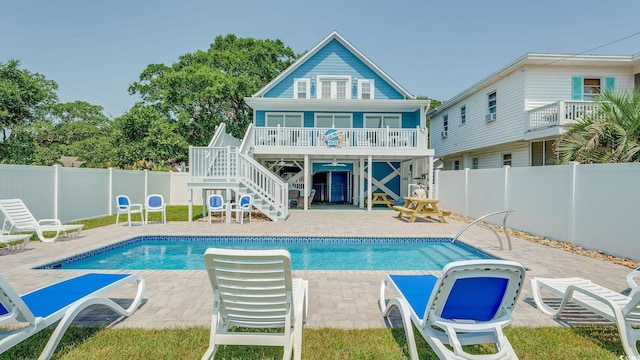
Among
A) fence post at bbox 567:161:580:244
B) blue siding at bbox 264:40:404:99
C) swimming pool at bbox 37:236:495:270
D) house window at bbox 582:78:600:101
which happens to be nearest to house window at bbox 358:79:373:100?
blue siding at bbox 264:40:404:99

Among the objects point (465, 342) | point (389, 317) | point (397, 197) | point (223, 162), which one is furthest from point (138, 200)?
point (465, 342)

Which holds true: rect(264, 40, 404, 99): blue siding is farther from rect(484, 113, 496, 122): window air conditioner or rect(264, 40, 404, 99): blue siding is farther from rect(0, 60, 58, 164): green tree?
rect(0, 60, 58, 164): green tree

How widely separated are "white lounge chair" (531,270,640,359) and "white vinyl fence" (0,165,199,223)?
41.1 feet

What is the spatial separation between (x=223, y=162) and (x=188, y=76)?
13418mm

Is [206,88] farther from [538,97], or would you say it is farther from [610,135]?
[610,135]

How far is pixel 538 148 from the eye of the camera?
15.0 m

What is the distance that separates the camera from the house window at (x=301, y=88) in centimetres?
1830

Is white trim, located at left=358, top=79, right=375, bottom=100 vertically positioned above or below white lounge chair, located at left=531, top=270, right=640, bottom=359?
above

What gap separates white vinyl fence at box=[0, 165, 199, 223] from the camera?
29.7ft

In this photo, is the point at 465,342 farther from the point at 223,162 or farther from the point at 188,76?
the point at 188,76

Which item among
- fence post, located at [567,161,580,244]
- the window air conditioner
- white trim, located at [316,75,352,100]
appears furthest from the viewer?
white trim, located at [316,75,352,100]

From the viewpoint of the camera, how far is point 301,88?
18.3 metres

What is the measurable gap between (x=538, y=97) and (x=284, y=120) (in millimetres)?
12656

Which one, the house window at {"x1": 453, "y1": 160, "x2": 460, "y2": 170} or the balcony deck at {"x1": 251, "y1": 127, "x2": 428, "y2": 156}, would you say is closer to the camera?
the balcony deck at {"x1": 251, "y1": 127, "x2": 428, "y2": 156}
